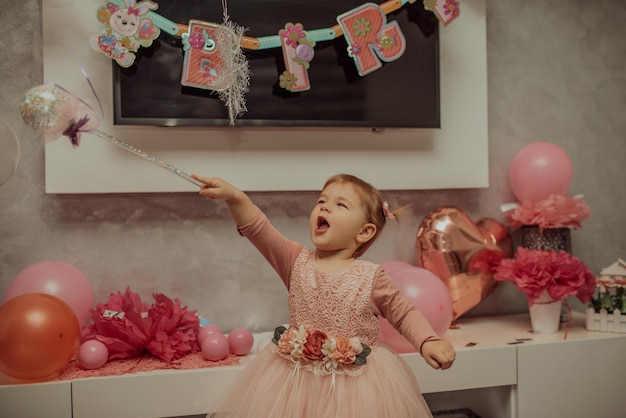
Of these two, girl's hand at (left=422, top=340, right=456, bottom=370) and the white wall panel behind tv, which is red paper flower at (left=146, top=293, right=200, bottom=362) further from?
girl's hand at (left=422, top=340, right=456, bottom=370)

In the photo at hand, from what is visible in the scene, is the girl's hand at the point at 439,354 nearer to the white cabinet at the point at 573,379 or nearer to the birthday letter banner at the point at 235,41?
the white cabinet at the point at 573,379

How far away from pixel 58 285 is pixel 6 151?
0.48m

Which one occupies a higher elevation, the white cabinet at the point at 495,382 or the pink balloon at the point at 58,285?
the pink balloon at the point at 58,285

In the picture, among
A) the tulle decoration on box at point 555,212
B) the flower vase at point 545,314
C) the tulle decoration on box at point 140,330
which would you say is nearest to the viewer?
the tulle decoration on box at point 140,330

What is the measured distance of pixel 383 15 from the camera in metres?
2.21

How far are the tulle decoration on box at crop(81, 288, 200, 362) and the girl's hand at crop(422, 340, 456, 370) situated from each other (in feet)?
2.50

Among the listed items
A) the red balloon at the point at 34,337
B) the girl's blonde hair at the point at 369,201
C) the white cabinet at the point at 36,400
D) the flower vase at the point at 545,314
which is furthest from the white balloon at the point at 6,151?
the flower vase at the point at 545,314

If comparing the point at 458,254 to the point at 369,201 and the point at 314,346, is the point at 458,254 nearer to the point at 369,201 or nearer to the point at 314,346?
the point at 369,201

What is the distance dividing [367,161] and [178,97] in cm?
73

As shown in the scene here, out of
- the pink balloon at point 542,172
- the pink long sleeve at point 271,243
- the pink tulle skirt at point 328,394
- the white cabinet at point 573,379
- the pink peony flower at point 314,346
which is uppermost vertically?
the pink balloon at point 542,172

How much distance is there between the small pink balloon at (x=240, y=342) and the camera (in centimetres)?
197

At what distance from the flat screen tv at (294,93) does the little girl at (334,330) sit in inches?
20.7

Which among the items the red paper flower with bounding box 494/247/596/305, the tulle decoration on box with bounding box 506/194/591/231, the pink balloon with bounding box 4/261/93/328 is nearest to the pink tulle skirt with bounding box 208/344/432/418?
the pink balloon with bounding box 4/261/93/328

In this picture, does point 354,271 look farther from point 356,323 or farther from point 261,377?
point 261,377
